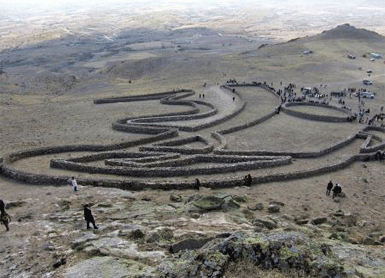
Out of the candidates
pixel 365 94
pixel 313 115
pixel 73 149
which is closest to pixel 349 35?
pixel 365 94

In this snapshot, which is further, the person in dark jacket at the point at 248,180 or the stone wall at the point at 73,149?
the stone wall at the point at 73,149

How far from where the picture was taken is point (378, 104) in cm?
4931

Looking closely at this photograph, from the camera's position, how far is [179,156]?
93.0ft

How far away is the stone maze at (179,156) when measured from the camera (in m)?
23.6

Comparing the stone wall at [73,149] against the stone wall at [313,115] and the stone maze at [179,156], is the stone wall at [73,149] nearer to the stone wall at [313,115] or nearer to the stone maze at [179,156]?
the stone maze at [179,156]

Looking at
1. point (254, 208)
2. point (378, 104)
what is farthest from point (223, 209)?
point (378, 104)

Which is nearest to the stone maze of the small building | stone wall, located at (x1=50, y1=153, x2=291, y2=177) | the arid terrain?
stone wall, located at (x1=50, y1=153, x2=291, y2=177)

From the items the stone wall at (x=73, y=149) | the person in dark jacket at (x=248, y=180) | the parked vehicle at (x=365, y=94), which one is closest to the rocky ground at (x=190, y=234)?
the person in dark jacket at (x=248, y=180)

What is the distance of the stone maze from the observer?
2358 centimetres

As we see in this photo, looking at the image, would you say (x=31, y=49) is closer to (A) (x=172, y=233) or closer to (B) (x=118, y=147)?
(B) (x=118, y=147)

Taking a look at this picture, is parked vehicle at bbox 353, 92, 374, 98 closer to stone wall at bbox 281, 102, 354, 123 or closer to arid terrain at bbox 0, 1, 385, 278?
arid terrain at bbox 0, 1, 385, 278

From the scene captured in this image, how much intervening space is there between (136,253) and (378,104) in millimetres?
45477

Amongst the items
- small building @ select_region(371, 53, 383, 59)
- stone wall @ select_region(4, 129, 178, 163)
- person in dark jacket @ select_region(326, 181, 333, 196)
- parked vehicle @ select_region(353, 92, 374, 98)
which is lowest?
person in dark jacket @ select_region(326, 181, 333, 196)

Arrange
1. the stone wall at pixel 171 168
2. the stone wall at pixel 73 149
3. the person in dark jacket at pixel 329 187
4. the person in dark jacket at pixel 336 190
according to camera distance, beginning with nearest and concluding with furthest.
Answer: the person in dark jacket at pixel 336 190 < the person in dark jacket at pixel 329 187 < the stone wall at pixel 171 168 < the stone wall at pixel 73 149
